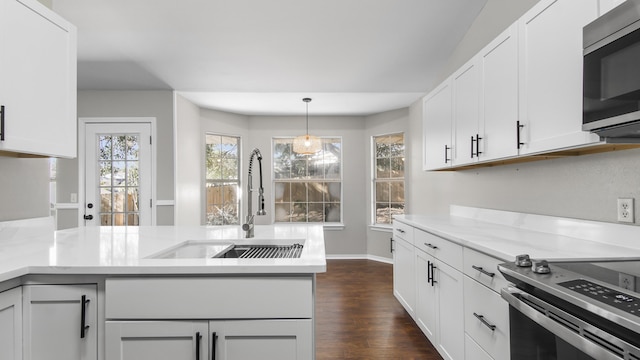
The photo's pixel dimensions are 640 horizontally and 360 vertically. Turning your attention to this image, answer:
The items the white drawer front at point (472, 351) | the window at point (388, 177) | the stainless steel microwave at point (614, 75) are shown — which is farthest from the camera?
the window at point (388, 177)

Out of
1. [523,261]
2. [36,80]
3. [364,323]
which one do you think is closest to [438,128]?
[364,323]

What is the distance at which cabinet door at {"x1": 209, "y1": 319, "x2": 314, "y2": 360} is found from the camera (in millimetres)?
1182

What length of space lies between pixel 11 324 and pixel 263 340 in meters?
Result: 0.88

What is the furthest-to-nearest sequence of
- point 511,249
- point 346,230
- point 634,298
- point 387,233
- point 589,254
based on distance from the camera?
point 346,230 < point 387,233 < point 511,249 < point 589,254 < point 634,298

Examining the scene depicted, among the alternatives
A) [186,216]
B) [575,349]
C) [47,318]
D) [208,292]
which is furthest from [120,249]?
[186,216]

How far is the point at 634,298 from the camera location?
2.76 ft

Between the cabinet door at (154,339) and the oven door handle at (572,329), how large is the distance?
1.11 metres

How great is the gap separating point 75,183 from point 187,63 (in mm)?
2048

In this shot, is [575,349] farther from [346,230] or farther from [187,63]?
[346,230]

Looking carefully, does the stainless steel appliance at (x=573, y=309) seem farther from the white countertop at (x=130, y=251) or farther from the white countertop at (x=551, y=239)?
the white countertop at (x=130, y=251)

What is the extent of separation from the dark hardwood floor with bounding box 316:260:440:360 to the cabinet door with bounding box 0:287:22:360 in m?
1.75

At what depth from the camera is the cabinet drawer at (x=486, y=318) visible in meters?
1.47

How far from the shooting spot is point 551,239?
178 centimetres

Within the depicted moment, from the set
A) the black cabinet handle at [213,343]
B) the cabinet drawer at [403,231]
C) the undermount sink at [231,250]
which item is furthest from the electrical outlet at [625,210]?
the black cabinet handle at [213,343]
